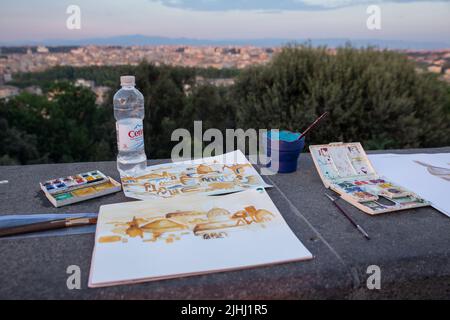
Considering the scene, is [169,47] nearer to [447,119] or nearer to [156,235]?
[447,119]

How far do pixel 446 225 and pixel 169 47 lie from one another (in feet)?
12.8

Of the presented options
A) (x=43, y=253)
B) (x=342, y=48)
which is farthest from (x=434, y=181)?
(x=342, y=48)

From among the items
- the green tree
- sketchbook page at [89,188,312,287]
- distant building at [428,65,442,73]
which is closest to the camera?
sketchbook page at [89,188,312,287]

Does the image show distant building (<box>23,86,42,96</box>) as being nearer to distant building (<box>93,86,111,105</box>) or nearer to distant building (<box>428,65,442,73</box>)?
distant building (<box>93,86,111,105</box>)

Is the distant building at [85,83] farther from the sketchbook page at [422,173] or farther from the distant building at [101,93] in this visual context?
the sketchbook page at [422,173]

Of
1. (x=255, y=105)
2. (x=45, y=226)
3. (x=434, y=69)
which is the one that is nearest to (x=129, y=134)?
(x=45, y=226)

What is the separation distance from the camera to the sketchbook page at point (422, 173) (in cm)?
114

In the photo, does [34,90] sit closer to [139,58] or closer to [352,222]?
[139,58]

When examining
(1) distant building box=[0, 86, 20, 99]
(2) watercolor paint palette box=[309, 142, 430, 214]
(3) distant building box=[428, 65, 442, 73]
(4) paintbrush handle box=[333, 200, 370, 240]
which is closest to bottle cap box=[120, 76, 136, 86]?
(2) watercolor paint palette box=[309, 142, 430, 214]

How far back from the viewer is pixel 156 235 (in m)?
0.90

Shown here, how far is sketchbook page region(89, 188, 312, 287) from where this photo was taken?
2.56 feet

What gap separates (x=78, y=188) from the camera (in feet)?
3.84

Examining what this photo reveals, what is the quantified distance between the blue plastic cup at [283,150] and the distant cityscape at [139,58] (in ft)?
10.0

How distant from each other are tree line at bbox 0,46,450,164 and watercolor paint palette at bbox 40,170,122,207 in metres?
2.67
